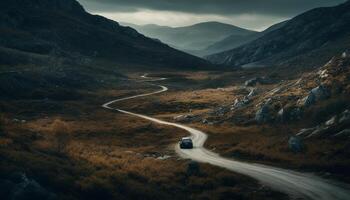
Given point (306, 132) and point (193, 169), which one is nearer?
point (193, 169)

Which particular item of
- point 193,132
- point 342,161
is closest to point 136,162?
point 342,161

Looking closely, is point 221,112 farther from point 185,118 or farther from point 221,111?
point 185,118

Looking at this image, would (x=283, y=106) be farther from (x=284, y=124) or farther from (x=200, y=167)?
(x=200, y=167)

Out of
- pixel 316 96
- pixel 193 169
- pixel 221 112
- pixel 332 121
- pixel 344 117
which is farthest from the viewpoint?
pixel 221 112

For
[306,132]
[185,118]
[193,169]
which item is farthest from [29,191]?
[185,118]

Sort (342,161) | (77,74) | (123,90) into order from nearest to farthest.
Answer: (342,161)
(123,90)
(77,74)

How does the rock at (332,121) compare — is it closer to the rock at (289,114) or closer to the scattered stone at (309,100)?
the rock at (289,114)

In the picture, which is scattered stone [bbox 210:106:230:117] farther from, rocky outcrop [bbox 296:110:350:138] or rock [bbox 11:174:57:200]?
rock [bbox 11:174:57:200]
